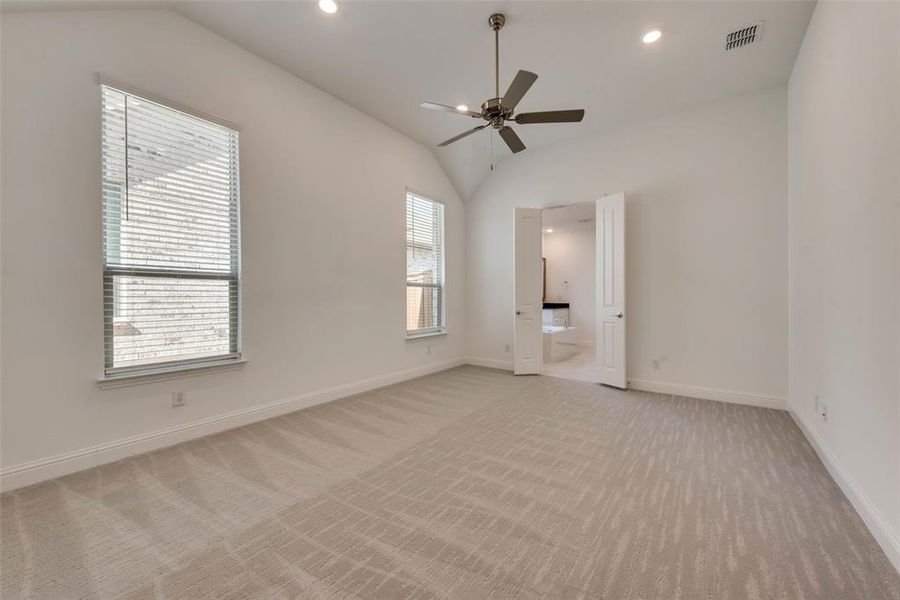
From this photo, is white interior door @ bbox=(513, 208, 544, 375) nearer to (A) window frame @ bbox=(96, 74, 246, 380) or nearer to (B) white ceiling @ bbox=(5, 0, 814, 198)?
(B) white ceiling @ bbox=(5, 0, 814, 198)

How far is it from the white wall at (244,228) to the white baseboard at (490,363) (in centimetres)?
128

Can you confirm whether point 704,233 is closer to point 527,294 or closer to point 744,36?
point 744,36

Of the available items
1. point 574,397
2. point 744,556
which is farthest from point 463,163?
point 744,556

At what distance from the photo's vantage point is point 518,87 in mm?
2344

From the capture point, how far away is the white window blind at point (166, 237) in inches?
95.8

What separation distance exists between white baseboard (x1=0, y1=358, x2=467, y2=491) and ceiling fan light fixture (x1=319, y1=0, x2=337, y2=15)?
10.7ft

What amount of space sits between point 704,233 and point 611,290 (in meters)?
1.14

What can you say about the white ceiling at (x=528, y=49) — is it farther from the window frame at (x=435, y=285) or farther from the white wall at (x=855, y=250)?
the window frame at (x=435, y=285)

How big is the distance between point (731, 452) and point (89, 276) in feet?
15.2

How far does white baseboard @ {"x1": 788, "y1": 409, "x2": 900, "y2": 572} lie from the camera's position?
4.95ft

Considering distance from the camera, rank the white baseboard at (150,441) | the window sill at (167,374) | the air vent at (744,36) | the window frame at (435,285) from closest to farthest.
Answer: the white baseboard at (150,441) < the window sill at (167,374) < the air vent at (744,36) < the window frame at (435,285)

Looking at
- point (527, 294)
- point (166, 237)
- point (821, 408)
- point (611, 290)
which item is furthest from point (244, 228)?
point (821, 408)

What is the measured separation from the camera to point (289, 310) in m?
3.38

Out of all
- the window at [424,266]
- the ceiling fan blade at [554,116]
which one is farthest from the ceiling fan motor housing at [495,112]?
the window at [424,266]
